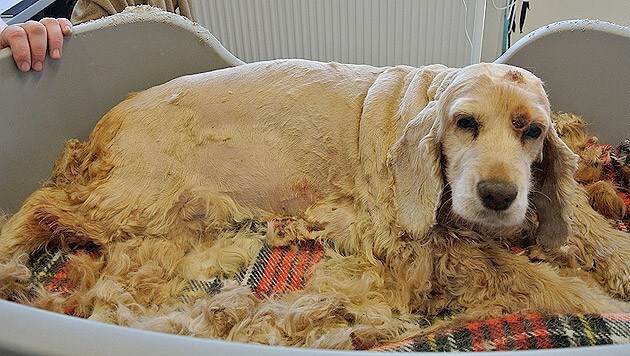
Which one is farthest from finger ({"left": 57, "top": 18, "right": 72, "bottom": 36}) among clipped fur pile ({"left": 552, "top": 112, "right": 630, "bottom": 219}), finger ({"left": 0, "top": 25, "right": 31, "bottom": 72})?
clipped fur pile ({"left": 552, "top": 112, "right": 630, "bottom": 219})

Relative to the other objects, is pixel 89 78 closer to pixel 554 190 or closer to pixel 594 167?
pixel 554 190

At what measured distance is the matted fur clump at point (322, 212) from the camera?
3.91 feet

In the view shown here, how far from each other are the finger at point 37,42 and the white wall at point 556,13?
1877 millimetres

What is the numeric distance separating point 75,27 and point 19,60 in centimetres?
22

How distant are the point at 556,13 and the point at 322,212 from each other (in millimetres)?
1878

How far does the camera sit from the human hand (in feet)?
4.98

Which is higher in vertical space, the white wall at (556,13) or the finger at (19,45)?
the finger at (19,45)

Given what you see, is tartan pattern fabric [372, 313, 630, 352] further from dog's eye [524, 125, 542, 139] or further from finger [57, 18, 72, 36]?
finger [57, 18, 72, 36]

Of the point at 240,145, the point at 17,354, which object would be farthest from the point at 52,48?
the point at 17,354

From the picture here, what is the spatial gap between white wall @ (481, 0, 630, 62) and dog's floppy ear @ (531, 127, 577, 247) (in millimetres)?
1569

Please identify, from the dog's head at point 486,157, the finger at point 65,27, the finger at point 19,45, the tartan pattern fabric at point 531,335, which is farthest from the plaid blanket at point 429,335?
the finger at point 65,27

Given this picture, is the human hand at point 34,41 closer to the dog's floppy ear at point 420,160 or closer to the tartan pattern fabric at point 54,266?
the tartan pattern fabric at point 54,266

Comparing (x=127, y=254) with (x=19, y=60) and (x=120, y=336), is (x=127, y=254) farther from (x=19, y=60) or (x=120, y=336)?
(x=120, y=336)

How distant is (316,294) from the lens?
1.31 metres
